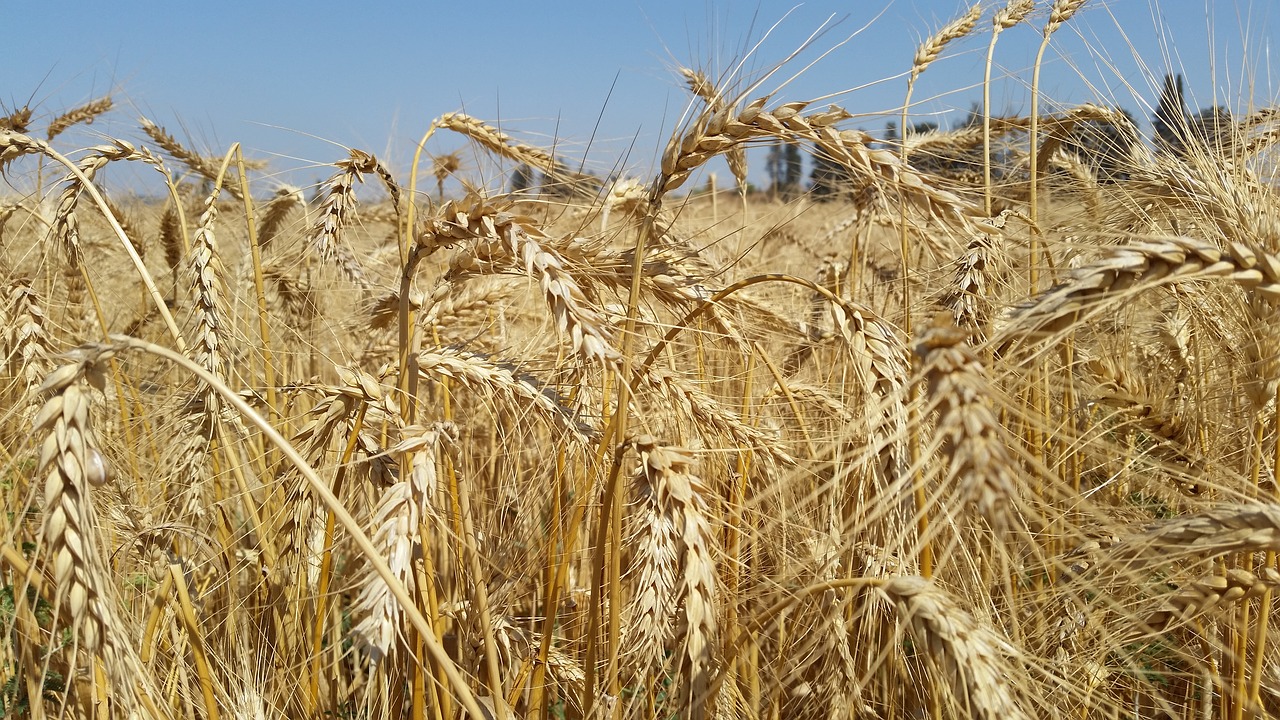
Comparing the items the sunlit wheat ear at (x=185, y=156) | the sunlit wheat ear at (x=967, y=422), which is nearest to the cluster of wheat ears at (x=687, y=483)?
the sunlit wheat ear at (x=967, y=422)

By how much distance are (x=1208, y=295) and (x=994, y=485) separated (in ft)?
3.79

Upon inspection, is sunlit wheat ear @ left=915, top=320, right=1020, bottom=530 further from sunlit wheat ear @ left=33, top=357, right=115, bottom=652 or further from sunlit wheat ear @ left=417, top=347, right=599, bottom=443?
sunlit wheat ear @ left=33, top=357, right=115, bottom=652

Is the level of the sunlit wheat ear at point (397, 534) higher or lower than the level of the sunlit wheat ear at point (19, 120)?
lower

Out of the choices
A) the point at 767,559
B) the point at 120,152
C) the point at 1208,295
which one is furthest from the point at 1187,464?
the point at 120,152

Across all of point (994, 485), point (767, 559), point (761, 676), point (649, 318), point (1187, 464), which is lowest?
point (761, 676)

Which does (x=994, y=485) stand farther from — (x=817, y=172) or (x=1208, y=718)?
(x=817, y=172)

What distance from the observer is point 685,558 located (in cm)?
116

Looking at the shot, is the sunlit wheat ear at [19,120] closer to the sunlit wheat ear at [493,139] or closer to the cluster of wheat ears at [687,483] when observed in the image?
the cluster of wheat ears at [687,483]

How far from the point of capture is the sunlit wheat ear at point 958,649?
1.02 meters

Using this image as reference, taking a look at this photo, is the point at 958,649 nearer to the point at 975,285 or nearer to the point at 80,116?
the point at 975,285

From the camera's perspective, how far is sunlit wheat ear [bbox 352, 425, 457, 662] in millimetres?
1083

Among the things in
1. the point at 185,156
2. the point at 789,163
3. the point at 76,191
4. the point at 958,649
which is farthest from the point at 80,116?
the point at 958,649

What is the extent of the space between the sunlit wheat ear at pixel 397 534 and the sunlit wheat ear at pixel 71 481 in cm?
33

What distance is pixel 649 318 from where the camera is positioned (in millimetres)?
1696
